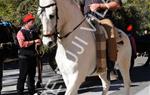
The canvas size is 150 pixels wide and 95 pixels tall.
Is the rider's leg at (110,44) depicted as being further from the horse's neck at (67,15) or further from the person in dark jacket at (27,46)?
the person in dark jacket at (27,46)

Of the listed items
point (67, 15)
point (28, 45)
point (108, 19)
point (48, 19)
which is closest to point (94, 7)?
point (108, 19)

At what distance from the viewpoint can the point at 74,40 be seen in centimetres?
629

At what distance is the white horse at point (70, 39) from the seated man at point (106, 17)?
0.69m

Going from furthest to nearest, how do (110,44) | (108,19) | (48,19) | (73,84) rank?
(108,19)
(110,44)
(73,84)
(48,19)

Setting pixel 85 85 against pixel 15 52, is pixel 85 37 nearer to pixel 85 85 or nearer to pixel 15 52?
pixel 15 52

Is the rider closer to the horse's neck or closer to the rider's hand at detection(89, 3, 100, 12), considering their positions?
the rider's hand at detection(89, 3, 100, 12)

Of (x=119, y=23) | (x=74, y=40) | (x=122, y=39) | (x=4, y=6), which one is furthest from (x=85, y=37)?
(x=4, y=6)

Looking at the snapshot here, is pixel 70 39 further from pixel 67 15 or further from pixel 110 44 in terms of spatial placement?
pixel 110 44

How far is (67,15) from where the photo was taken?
6.29 metres

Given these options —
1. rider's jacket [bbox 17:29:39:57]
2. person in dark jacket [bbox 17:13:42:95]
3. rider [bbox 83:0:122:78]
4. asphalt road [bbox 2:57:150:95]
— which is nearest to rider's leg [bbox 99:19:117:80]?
rider [bbox 83:0:122:78]

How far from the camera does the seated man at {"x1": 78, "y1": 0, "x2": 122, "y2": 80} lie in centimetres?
727

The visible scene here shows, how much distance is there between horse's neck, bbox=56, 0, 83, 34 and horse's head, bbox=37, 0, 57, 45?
6.1 inches

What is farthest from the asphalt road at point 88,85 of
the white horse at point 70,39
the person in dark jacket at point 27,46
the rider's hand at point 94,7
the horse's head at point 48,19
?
the horse's head at point 48,19

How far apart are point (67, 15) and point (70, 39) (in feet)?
1.06
